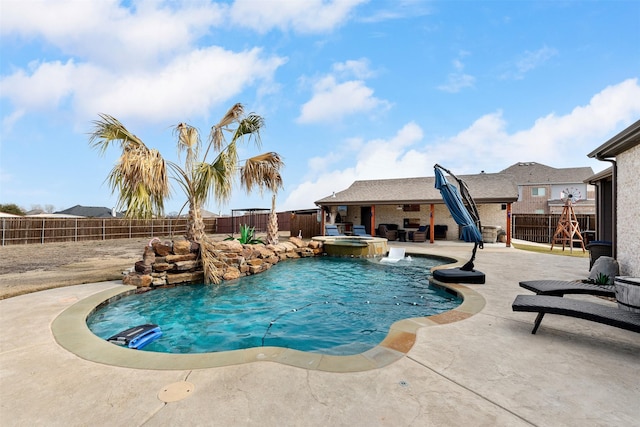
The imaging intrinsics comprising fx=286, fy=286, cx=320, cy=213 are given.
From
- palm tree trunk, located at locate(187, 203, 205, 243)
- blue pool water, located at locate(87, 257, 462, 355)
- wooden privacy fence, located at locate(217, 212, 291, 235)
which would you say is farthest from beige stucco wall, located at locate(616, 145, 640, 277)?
wooden privacy fence, located at locate(217, 212, 291, 235)

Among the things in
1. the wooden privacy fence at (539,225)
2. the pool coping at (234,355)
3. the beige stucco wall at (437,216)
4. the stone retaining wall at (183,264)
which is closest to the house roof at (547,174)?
the wooden privacy fence at (539,225)

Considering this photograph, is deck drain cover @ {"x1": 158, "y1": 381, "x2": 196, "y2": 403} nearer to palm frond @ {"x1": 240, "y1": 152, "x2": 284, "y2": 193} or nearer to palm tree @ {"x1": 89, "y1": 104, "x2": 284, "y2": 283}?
palm tree @ {"x1": 89, "y1": 104, "x2": 284, "y2": 283}

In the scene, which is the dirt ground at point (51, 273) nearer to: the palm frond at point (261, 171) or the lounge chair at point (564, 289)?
the palm frond at point (261, 171)

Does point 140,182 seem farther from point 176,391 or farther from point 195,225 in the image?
point 176,391

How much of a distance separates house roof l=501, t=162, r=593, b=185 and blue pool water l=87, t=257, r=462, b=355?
29.6 metres

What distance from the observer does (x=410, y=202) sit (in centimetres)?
1628

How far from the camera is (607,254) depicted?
696 cm

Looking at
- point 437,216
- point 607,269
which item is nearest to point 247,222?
point 437,216

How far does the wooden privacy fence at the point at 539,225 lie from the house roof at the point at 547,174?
13.1 metres

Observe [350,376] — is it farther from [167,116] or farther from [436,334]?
[167,116]

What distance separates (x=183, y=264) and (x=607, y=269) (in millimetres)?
9604

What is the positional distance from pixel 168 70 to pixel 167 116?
2.48 metres

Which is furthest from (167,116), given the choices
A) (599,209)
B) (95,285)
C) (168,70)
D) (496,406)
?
(599,209)

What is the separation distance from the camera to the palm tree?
598cm
